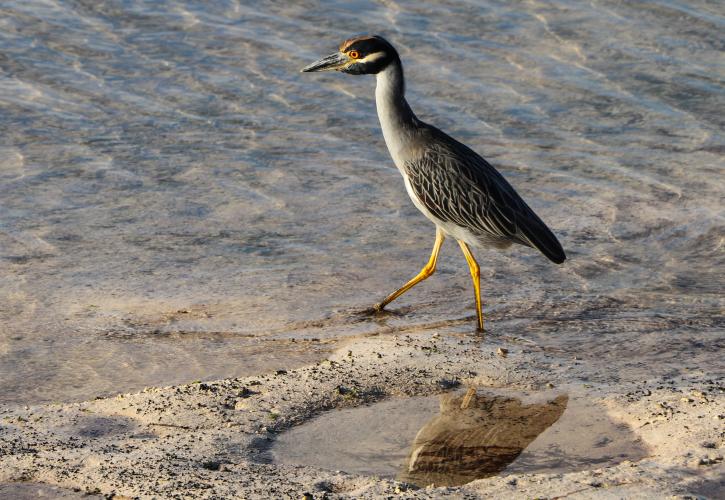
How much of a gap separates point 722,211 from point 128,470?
5284 millimetres

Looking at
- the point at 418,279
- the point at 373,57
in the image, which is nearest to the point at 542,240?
the point at 418,279

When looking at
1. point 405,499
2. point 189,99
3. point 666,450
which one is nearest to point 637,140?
point 189,99

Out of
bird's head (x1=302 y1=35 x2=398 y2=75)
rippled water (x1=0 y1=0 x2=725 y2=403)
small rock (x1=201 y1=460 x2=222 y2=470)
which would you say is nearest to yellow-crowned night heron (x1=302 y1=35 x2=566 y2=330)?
bird's head (x1=302 y1=35 x2=398 y2=75)

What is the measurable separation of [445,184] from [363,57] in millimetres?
919

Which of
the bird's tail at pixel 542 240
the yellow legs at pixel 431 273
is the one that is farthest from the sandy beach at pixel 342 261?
the bird's tail at pixel 542 240

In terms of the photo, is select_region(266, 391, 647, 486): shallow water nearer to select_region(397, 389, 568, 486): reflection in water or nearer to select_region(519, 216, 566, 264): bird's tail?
select_region(397, 389, 568, 486): reflection in water

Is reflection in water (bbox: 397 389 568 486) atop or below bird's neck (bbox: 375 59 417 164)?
below

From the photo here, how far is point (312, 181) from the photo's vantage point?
29.5 feet

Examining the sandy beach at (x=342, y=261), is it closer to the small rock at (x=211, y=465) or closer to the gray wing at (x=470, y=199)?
the small rock at (x=211, y=465)

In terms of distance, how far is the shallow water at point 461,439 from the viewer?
193 inches

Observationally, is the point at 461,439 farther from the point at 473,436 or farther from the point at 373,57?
the point at 373,57

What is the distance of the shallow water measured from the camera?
490 centimetres

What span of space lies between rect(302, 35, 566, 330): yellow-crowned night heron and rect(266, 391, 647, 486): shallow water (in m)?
1.31

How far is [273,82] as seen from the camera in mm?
10711
